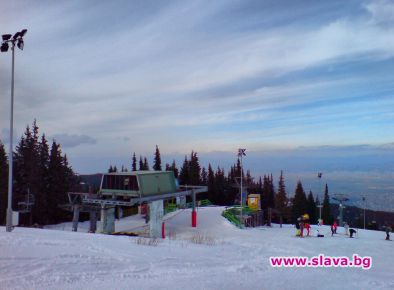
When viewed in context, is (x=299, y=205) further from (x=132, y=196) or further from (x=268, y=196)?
(x=132, y=196)

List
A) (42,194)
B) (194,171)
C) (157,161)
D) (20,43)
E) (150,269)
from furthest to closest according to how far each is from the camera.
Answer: (157,161), (194,171), (42,194), (20,43), (150,269)

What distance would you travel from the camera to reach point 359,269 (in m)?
16.8

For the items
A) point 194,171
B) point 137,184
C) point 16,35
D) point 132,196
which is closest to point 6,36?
point 16,35

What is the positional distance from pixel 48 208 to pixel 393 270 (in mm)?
46057

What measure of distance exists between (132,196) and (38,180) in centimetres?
2456

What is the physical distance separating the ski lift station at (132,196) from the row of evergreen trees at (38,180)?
16.4 m

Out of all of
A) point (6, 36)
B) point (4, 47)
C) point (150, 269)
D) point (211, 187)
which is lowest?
point (211, 187)

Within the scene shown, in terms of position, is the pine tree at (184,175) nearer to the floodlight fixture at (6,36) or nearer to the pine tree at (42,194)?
the pine tree at (42,194)

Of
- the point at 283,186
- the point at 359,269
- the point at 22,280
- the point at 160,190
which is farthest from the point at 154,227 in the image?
the point at 283,186

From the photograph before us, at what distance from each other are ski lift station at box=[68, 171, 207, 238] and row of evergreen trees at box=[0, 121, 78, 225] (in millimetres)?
16400

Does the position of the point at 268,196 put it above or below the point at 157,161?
below

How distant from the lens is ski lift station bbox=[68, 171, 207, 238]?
104 feet

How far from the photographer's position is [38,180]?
52094mm

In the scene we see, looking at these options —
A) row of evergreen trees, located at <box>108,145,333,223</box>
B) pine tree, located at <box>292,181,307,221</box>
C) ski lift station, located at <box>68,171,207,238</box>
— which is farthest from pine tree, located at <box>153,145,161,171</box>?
ski lift station, located at <box>68,171,207,238</box>
